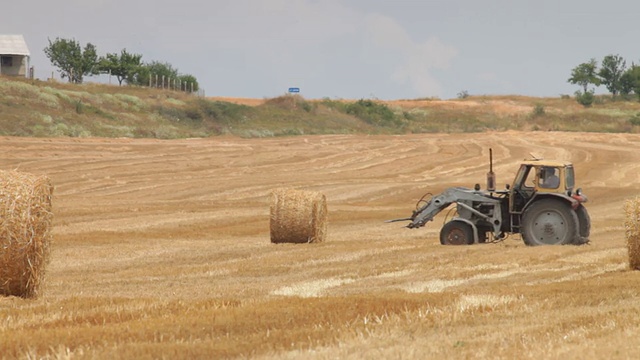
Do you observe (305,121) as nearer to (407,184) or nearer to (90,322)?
(407,184)

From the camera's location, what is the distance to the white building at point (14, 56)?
78812mm

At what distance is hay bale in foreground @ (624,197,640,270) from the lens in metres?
17.1

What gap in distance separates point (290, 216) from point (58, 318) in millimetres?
12428

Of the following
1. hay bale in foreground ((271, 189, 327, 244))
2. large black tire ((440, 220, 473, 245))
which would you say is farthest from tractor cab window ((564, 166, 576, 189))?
hay bale in foreground ((271, 189, 327, 244))

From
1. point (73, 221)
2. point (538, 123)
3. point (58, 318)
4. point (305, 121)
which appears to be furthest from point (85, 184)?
point (538, 123)

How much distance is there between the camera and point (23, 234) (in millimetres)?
13570

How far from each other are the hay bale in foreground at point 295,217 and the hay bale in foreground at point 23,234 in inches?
392

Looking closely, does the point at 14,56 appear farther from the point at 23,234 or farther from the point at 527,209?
the point at 23,234

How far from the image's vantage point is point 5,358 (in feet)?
29.8

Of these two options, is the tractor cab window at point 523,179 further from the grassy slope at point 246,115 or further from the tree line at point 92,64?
the tree line at point 92,64

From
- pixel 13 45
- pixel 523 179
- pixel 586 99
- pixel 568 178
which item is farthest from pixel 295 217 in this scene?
pixel 586 99

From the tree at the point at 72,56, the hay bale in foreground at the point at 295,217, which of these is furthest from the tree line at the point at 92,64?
the hay bale in foreground at the point at 295,217

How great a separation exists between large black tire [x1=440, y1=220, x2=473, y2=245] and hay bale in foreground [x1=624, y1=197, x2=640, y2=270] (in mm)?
5440

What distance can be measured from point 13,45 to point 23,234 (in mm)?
69203
